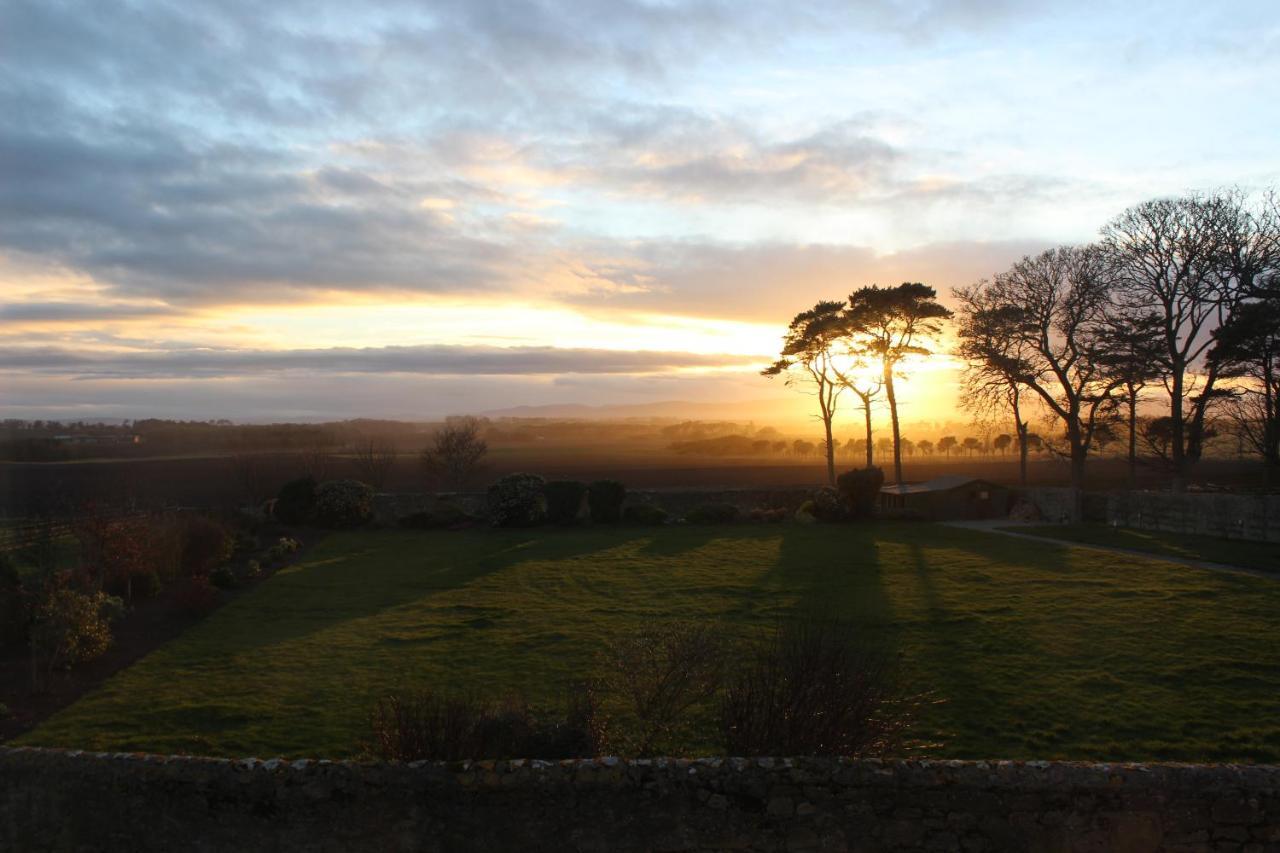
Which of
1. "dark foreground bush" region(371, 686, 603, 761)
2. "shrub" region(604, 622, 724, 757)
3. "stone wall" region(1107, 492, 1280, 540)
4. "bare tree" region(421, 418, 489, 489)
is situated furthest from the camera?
"bare tree" region(421, 418, 489, 489)

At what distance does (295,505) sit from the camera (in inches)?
1123

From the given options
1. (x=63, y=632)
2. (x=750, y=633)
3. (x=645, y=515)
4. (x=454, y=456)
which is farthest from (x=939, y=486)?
(x=63, y=632)

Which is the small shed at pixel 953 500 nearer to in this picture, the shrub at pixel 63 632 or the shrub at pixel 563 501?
the shrub at pixel 563 501

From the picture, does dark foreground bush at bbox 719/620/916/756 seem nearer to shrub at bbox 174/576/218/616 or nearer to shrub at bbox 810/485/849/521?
shrub at bbox 174/576/218/616

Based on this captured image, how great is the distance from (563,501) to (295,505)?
31.7 feet

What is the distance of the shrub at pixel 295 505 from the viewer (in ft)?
93.5

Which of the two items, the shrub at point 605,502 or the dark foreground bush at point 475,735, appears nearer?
the dark foreground bush at point 475,735

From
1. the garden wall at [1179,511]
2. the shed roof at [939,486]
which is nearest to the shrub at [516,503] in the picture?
the shed roof at [939,486]

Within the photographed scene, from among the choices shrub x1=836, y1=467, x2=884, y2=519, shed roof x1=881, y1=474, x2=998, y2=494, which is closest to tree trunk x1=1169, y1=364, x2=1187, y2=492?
shed roof x1=881, y1=474, x2=998, y2=494

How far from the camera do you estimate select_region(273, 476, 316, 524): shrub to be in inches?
1122

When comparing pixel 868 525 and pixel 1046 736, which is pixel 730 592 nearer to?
pixel 1046 736

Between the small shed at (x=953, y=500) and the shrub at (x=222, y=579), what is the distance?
77.3 feet

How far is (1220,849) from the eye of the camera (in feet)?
20.2

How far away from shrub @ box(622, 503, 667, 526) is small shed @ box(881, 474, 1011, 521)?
9156mm
